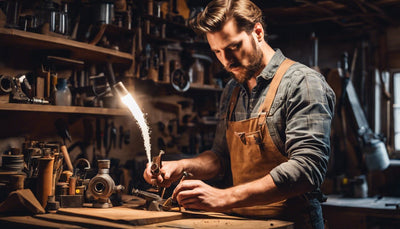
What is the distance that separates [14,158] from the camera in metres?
2.82

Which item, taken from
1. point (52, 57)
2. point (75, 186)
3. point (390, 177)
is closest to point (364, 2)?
point (390, 177)

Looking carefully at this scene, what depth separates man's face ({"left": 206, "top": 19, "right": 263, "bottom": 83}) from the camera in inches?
94.7

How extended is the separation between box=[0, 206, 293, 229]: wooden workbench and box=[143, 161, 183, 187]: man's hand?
21 cm

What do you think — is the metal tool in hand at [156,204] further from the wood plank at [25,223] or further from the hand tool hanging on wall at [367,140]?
the hand tool hanging on wall at [367,140]

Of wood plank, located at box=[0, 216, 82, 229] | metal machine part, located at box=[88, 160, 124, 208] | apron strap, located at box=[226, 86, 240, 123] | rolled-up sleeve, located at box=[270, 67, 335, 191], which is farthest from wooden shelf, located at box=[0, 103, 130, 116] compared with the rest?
rolled-up sleeve, located at box=[270, 67, 335, 191]

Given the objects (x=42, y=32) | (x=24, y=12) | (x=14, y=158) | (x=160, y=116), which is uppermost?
(x=24, y=12)

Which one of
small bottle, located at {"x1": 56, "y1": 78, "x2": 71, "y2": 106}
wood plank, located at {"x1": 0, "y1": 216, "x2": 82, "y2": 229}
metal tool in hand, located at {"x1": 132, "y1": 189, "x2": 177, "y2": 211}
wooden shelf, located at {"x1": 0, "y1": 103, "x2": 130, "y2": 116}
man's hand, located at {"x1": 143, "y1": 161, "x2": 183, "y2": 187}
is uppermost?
small bottle, located at {"x1": 56, "y1": 78, "x2": 71, "y2": 106}

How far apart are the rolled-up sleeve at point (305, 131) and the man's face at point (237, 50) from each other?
0.26 meters

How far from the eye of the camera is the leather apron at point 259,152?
2273mm

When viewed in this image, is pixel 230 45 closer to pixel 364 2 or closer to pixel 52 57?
pixel 52 57

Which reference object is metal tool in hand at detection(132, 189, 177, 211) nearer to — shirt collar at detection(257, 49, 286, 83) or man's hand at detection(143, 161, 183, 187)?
man's hand at detection(143, 161, 183, 187)

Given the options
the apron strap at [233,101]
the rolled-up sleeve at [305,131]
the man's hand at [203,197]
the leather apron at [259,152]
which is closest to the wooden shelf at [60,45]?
the apron strap at [233,101]

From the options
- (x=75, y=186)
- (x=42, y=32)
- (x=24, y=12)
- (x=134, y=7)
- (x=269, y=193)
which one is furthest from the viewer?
(x=134, y=7)

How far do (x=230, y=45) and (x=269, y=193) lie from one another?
84 cm
